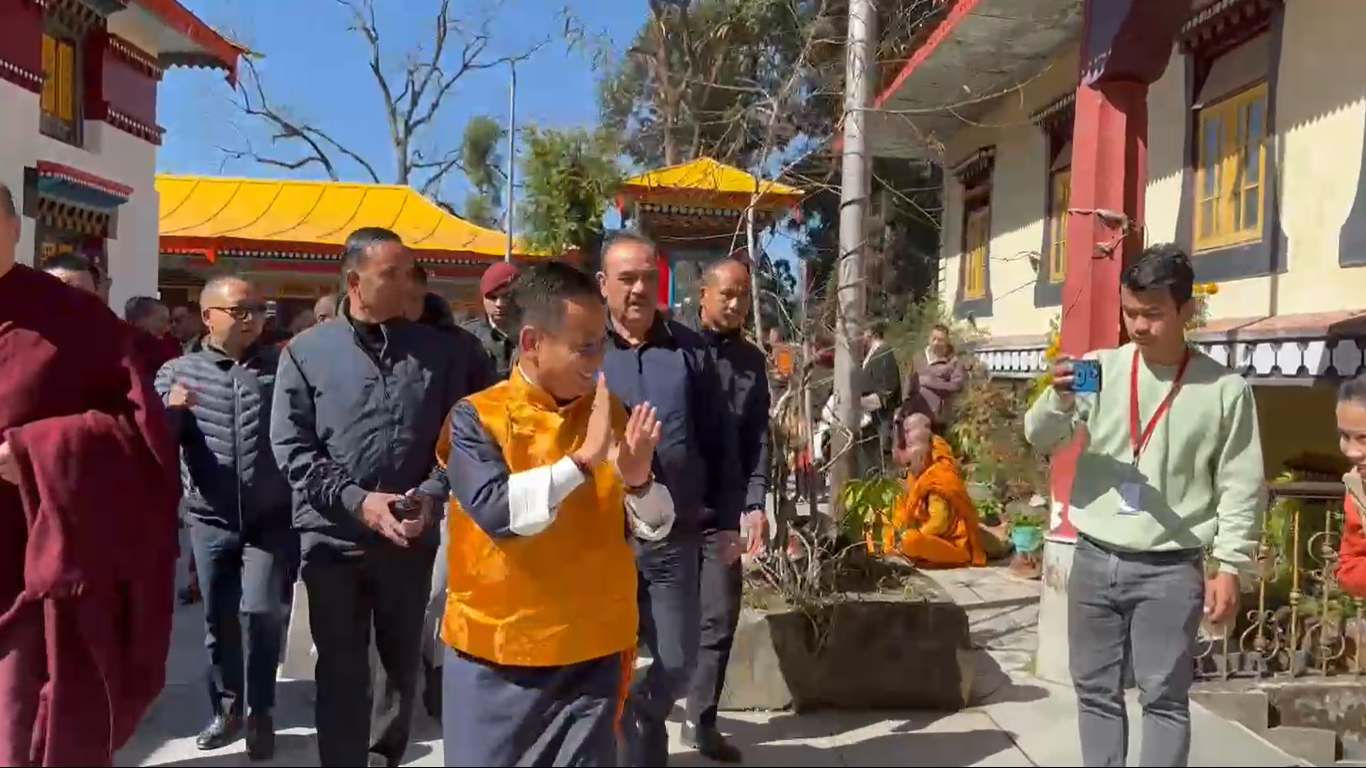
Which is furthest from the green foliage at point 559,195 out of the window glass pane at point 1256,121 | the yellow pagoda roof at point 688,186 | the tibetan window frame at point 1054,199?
the window glass pane at point 1256,121

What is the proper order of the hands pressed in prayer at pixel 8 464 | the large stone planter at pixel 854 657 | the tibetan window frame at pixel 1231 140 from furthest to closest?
the tibetan window frame at pixel 1231 140, the large stone planter at pixel 854 657, the hands pressed in prayer at pixel 8 464

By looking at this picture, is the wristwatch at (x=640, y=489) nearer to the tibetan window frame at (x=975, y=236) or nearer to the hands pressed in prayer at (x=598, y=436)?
the hands pressed in prayer at (x=598, y=436)

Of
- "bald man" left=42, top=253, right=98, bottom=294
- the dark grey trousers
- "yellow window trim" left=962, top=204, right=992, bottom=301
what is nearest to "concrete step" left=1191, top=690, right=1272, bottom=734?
the dark grey trousers

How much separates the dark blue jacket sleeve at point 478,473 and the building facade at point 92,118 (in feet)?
29.7

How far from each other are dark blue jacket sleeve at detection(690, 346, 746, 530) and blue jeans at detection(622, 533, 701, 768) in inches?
13.4

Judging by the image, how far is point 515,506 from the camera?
2.32 m

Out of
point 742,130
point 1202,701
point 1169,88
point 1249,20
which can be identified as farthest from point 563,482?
point 1169,88

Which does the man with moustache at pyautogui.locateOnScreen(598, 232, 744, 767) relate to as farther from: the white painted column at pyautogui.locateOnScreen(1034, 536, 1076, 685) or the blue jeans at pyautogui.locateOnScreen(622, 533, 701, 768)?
the white painted column at pyautogui.locateOnScreen(1034, 536, 1076, 685)

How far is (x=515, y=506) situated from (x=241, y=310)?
2.29 meters

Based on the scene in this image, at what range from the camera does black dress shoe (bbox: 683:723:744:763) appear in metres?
3.96

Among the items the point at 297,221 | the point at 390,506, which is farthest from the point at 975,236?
the point at 297,221

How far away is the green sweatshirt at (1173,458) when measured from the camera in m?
2.96

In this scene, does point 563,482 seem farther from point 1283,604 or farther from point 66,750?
point 1283,604

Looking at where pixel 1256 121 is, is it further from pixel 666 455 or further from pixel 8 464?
pixel 8 464
